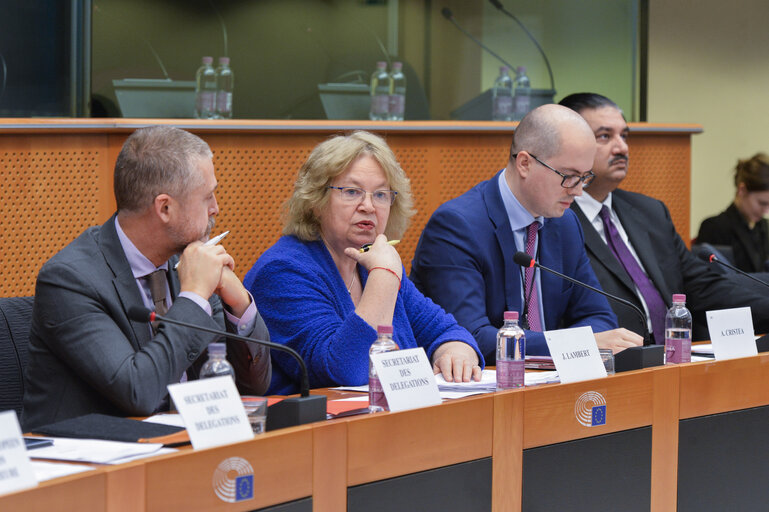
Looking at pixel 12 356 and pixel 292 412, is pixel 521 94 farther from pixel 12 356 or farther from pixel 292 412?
pixel 292 412

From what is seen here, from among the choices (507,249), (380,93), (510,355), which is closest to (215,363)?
(510,355)

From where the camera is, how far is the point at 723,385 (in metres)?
2.10

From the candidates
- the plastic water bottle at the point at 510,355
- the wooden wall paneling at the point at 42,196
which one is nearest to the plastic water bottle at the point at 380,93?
the wooden wall paneling at the point at 42,196

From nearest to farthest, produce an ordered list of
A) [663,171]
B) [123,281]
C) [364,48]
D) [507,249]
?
[123,281], [507,249], [663,171], [364,48]

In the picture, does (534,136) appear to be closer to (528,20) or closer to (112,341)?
(112,341)

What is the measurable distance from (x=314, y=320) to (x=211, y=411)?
2.47 feet

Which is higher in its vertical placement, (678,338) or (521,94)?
(521,94)

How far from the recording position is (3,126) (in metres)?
3.07

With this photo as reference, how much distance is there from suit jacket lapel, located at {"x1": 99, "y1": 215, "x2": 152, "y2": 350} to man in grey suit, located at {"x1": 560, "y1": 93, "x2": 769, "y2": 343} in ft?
5.27

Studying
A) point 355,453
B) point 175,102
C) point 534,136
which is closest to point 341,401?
point 355,453

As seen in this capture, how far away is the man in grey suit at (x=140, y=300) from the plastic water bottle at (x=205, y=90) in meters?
2.17

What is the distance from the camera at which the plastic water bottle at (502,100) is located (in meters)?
4.59

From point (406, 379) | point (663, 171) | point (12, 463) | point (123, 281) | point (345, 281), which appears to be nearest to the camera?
point (12, 463)

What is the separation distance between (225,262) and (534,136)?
1125 mm
